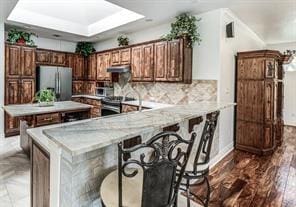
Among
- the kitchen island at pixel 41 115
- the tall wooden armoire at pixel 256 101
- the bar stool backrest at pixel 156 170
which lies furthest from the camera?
the tall wooden armoire at pixel 256 101

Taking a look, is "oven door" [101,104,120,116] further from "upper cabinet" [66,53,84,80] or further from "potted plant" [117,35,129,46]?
"upper cabinet" [66,53,84,80]

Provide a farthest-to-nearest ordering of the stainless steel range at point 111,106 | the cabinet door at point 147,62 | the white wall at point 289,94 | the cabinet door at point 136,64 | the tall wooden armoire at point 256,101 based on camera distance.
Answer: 1. the white wall at point 289,94
2. the stainless steel range at point 111,106
3. the cabinet door at point 136,64
4. the cabinet door at point 147,62
5. the tall wooden armoire at point 256,101

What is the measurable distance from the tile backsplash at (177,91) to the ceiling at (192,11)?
1339 mm

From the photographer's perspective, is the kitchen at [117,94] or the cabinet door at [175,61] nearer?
the kitchen at [117,94]

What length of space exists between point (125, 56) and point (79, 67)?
87.9 inches

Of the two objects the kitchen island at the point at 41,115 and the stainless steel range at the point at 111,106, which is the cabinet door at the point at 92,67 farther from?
the kitchen island at the point at 41,115

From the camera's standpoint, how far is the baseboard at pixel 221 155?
377 cm

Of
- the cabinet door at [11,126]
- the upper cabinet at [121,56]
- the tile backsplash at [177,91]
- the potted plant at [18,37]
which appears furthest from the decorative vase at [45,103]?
the potted plant at [18,37]

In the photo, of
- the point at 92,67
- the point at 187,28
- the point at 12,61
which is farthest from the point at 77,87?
the point at 187,28

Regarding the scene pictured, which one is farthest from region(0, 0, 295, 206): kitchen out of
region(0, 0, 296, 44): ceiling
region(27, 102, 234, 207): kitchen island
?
region(0, 0, 296, 44): ceiling

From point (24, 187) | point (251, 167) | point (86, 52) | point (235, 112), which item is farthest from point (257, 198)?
point (86, 52)

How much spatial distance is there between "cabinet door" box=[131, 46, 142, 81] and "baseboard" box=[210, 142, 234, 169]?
232 centimetres

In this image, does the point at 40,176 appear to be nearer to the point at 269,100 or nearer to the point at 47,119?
the point at 47,119

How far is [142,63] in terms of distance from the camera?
4.90 m
